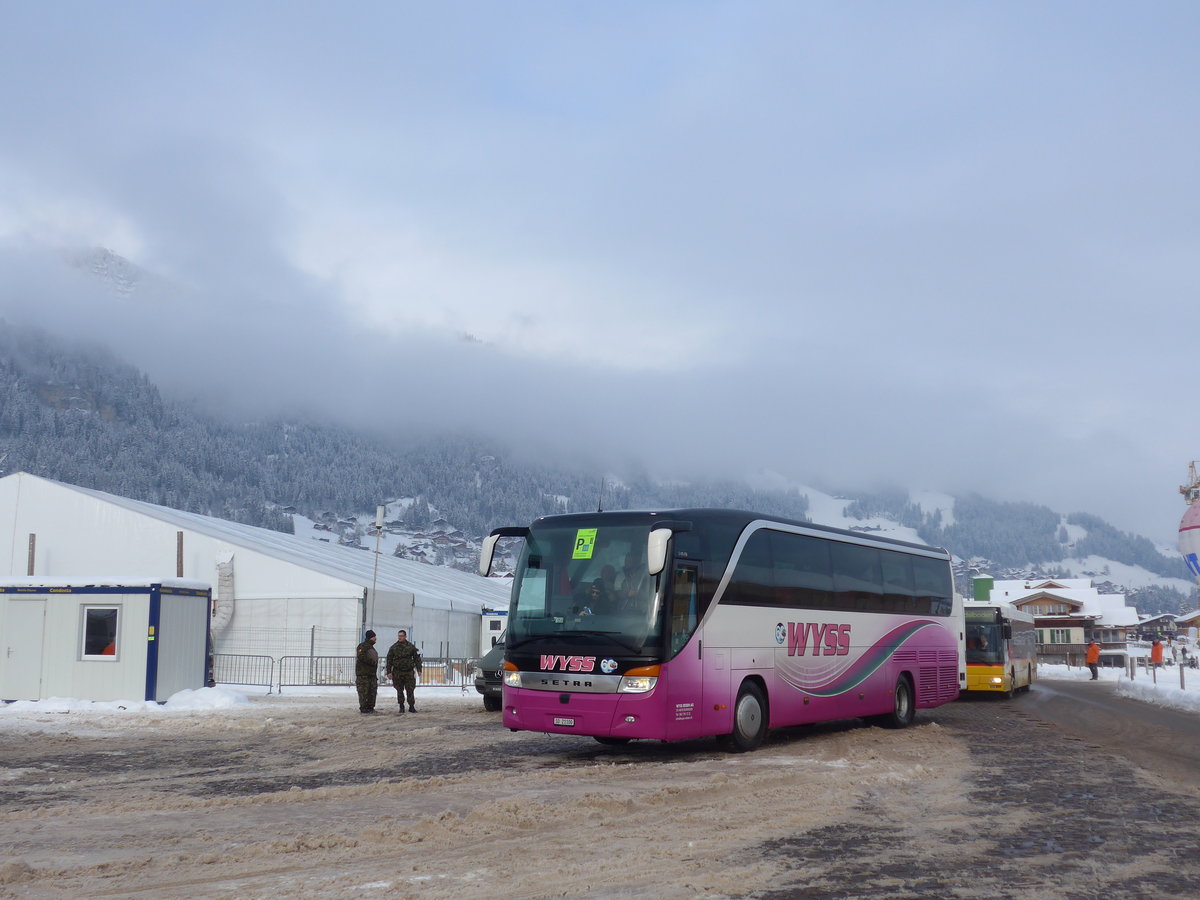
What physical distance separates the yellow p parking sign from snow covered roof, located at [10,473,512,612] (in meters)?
26.4

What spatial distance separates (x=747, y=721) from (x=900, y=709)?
5.68 meters

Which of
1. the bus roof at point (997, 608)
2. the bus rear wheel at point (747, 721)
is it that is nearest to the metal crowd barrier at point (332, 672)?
the bus roof at point (997, 608)

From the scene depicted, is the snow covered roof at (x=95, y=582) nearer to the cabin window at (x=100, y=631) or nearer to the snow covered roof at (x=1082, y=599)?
the cabin window at (x=100, y=631)

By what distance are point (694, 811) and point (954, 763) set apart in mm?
5428

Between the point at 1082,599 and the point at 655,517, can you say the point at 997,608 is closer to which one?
the point at 655,517

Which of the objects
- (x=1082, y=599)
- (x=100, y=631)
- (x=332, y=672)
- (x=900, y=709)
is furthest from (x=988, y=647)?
(x=1082, y=599)

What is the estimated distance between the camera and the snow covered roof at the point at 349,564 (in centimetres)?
4388

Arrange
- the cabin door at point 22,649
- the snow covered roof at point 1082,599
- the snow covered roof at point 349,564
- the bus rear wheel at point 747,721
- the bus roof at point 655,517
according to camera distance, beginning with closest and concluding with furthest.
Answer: the bus roof at point 655,517 → the bus rear wheel at point 747,721 → the cabin door at point 22,649 → the snow covered roof at point 349,564 → the snow covered roof at point 1082,599

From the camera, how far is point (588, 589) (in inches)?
547

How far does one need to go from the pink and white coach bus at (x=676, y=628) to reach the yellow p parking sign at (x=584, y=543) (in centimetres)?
2

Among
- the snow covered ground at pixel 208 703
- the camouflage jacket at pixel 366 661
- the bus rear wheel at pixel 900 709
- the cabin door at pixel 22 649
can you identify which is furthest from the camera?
the cabin door at pixel 22 649

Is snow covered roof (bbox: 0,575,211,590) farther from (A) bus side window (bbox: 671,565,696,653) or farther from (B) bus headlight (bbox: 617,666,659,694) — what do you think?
(A) bus side window (bbox: 671,565,696,653)

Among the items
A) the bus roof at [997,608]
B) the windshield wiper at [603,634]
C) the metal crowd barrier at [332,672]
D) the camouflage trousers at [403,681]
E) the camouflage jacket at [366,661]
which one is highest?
the bus roof at [997,608]

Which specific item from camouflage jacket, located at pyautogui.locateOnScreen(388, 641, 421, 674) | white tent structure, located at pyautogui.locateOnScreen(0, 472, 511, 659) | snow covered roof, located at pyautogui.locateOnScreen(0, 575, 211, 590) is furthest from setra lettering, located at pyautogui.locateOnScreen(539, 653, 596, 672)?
white tent structure, located at pyautogui.locateOnScreen(0, 472, 511, 659)
